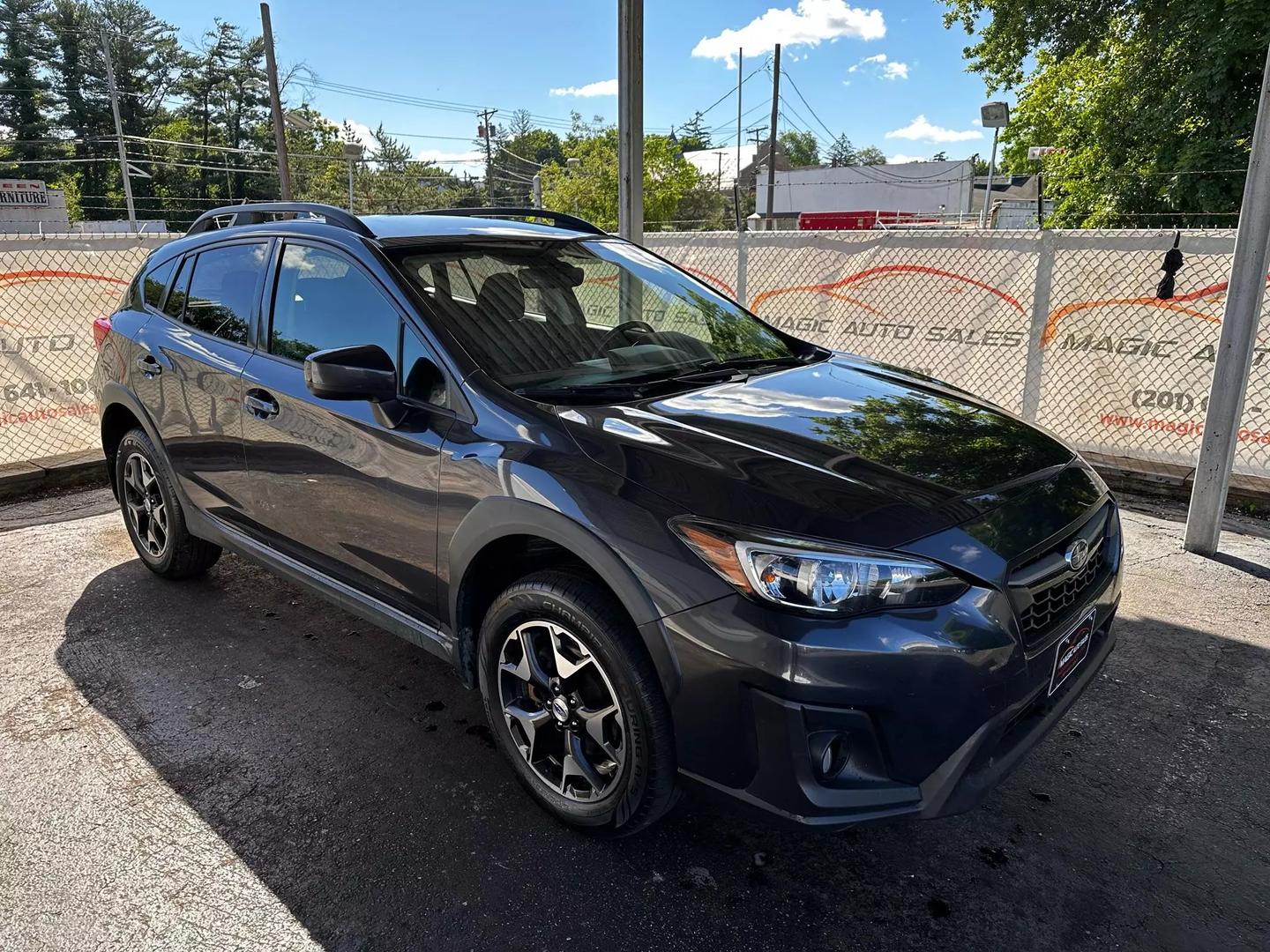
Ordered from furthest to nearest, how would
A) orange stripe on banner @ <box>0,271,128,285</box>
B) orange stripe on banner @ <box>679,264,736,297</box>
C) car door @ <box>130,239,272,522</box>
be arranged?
orange stripe on banner @ <box>679,264,736,297</box>
orange stripe on banner @ <box>0,271,128,285</box>
car door @ <box>130,239,272,522</box>

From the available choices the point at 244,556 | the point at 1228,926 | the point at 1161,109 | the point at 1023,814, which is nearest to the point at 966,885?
the point at 1023,814

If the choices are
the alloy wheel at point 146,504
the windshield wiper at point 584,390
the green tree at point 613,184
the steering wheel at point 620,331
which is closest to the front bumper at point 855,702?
the windshield wiper at point 584,390

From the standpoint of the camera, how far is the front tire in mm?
2207

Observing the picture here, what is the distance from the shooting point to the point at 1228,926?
220 cm

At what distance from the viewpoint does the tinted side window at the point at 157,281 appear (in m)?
4.18

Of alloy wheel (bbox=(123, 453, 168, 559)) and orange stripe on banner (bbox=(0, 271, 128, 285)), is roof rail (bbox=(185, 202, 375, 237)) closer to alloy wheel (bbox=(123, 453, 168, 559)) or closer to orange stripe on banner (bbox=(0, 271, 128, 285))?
alloy wheel (bbox=(123, 453, 168, 559))

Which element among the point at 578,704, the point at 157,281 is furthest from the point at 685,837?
the point at 157,281

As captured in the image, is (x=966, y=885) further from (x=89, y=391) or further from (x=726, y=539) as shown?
(x=89, y=391)

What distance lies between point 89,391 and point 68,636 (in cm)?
364

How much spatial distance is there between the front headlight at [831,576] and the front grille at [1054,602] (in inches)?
9.9

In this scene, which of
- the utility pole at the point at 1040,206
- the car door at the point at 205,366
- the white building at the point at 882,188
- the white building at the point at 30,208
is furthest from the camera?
the white building at the point at 882,188

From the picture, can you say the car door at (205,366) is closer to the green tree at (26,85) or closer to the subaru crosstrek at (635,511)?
the subaru crosstrek at (635,511)

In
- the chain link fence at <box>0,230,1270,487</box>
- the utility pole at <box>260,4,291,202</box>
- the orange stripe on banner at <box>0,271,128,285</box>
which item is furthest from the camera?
the utility pole at <box>260,4,291,202</box>

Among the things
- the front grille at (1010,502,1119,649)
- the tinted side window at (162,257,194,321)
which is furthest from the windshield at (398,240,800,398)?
the tinted side window at (162,257,194,321)
